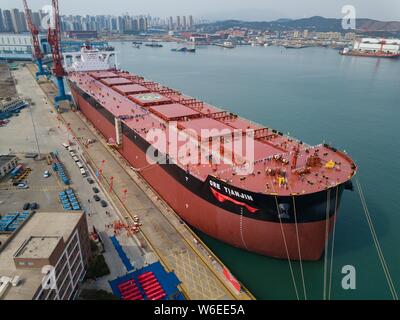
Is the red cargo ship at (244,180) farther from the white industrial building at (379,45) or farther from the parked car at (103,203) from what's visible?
the white industrial building at (379,45)

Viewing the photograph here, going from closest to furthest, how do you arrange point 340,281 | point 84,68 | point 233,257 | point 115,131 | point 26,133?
point 340,281, point 233,257, point 115,131, point 26,133, point 84,68

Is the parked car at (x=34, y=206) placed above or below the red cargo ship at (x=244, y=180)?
below

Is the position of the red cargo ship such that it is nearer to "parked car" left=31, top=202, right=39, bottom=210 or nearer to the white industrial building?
"parked car" left=31, top=202, right=39, bottom=210

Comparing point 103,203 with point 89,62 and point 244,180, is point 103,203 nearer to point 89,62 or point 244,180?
point 244,180

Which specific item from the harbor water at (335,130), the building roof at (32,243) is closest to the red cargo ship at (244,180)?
the harbor water at (335,130)

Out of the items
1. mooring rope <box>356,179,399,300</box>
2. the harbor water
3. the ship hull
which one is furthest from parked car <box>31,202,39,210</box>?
mooring rope <box>356,179,399,300</box>
